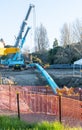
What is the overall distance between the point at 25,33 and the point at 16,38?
1793 millimetres

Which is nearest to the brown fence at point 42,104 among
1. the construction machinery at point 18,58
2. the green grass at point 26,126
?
the green grass at point 26,126

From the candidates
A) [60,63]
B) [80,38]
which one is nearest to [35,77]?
[60,63]

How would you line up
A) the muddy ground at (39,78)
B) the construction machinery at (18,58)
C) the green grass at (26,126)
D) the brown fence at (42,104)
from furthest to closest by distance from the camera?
the construction machinery at (18,58)
the muddy ground at (39,78)
the brown fence at (42,104)
the green grass at (26,126)

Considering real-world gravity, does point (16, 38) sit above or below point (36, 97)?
above

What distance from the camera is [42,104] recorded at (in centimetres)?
1858

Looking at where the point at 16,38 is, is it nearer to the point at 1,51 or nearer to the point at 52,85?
the point at 52,85

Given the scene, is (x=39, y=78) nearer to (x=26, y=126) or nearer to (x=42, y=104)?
(x=42, y=104)

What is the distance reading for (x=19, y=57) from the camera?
5794cm

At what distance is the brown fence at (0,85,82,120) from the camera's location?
17.2m

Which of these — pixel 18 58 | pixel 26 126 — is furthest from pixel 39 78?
pixel 26 126

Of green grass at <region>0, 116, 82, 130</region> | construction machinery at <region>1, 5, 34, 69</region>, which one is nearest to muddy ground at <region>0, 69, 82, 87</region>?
construction machinery at <region>1, 5, 34, 69</region>

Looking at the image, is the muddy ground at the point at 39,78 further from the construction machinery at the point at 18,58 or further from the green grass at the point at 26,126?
the green grass at the point at 26,126

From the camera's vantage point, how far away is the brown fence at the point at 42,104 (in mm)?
17234

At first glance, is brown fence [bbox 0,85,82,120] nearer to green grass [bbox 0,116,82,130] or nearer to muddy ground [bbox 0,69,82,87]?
green grass [bbox 0,116,82,130]
